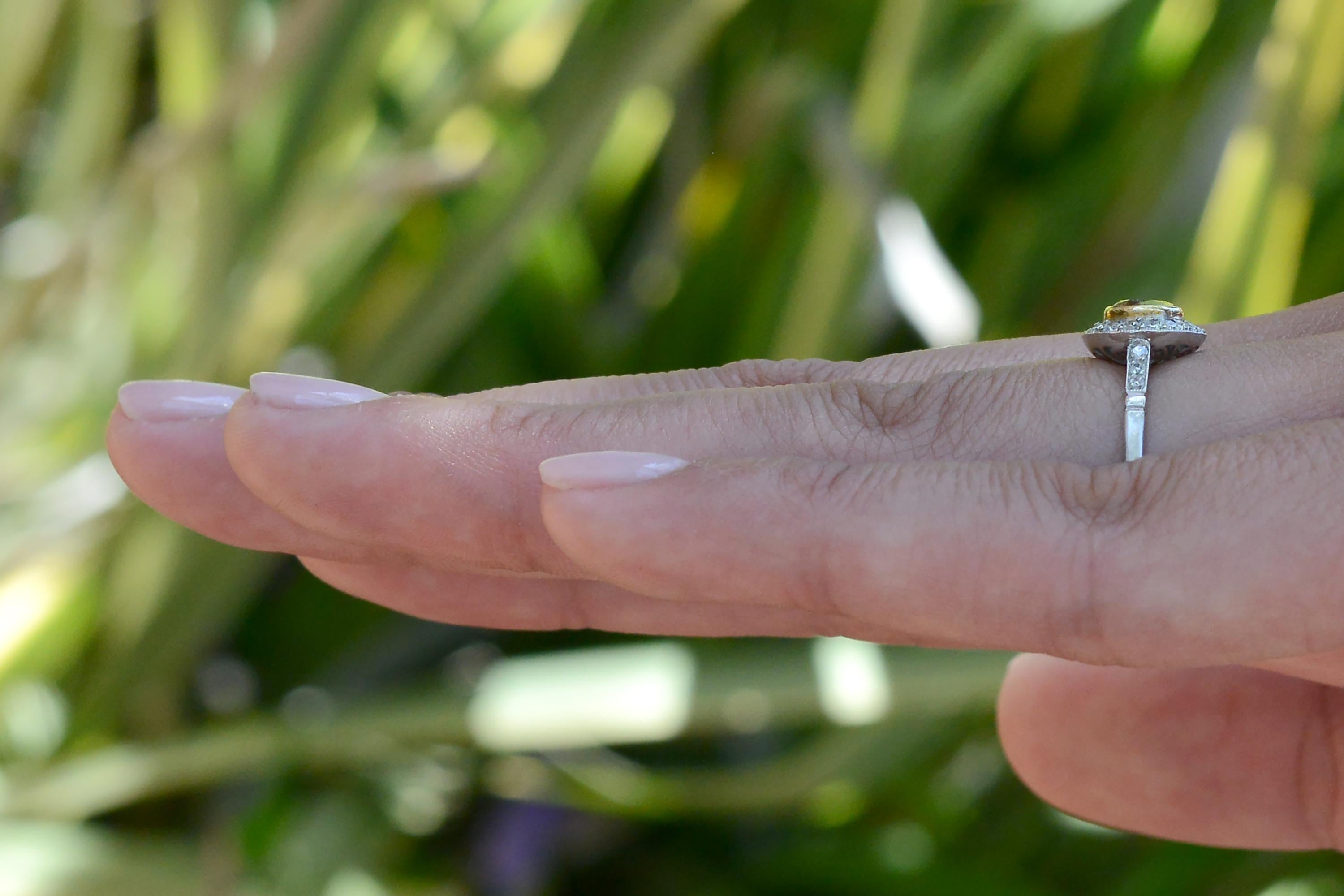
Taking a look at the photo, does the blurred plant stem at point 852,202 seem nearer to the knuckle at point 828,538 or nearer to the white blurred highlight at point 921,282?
the white blurred highlight at point 921,282

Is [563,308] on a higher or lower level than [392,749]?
higher

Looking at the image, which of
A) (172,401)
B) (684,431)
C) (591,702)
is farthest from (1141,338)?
(591,702)

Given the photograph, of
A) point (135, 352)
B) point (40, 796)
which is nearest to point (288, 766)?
point (40, 796)

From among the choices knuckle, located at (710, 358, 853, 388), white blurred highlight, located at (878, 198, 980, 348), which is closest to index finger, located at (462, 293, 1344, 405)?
knuckle, located at (710, 358, 853, 388)

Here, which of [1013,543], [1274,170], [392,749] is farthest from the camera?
[392,749]

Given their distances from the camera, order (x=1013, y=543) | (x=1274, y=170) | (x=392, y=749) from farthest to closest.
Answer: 1. (x=392, y=749)
2. (x=1274, y=170)
3. (x=1013, y=543)

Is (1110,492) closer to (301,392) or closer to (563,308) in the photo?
(301,392)

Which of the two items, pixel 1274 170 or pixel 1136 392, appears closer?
pixel 1136 392

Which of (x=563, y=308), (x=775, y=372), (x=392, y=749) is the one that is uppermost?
(x=775, y=372)

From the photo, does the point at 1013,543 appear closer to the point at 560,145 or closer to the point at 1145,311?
the point at 1145,311

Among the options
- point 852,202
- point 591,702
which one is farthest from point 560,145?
point 591,702
